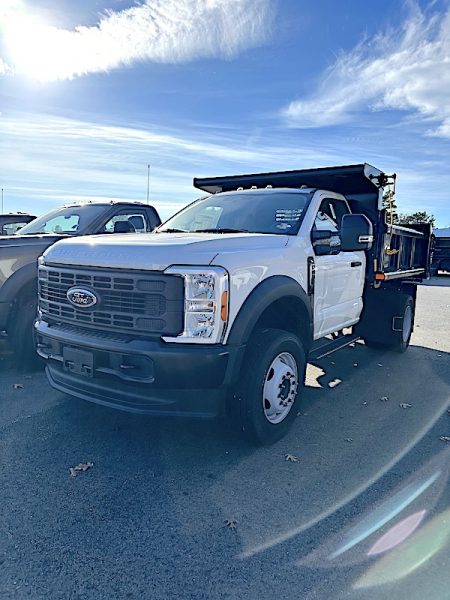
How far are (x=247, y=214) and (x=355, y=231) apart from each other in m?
1.09

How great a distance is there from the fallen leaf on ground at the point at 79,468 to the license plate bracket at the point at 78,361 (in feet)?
2.19

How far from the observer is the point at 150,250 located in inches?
135

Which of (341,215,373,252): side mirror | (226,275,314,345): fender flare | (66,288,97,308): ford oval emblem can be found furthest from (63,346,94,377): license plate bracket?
(341,215,373,252): side mirror

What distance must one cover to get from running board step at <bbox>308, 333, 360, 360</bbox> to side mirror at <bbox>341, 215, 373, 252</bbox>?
3.69ft

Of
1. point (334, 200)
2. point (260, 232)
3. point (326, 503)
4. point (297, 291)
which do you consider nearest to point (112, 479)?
point (326, 503)

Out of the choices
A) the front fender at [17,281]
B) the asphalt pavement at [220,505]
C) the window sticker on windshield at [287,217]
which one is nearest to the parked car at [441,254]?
the window sticker on windshield at [287,217]

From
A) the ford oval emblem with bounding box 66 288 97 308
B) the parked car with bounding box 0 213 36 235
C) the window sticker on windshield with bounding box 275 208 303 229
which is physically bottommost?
the ford oval emblem with bounding box 66 288 97 308

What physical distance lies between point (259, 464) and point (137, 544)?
1.22 metres

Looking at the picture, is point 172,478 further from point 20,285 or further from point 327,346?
point 20,285

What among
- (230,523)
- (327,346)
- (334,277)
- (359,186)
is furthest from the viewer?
(359,186)

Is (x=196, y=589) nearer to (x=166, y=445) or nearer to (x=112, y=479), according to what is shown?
(x=112, y=479)

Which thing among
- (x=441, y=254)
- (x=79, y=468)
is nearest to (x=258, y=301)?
(x=79, y=468)

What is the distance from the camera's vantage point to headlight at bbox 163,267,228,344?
10.7 feet

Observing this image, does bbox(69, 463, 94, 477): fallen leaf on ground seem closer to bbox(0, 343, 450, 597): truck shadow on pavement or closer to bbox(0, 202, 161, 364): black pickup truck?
bbox(0, 343, 450, 597): truck shadow on pavement
